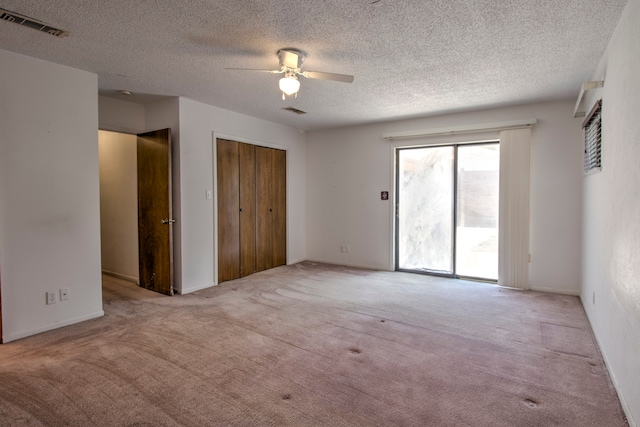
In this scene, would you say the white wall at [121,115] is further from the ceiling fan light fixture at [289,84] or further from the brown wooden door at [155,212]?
Result: the ceiling fan light fixture at [289,84]

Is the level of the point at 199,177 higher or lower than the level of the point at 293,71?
lower

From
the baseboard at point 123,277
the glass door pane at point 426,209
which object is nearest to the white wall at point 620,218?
the glass door pane at point 426,209

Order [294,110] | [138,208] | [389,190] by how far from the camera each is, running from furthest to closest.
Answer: [389,190]
[294,110]
[138,208]

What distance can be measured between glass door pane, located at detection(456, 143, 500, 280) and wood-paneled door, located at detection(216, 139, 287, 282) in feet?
9.67

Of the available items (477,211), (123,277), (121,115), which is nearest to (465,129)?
(477,211)

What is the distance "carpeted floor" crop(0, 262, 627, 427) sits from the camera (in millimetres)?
1987

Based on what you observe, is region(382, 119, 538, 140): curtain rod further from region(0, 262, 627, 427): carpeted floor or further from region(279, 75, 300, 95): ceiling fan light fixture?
region(279, 75, 300, 95): ceiling fan light fixture

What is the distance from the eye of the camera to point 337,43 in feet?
8.91

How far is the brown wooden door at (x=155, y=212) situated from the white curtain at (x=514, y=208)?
441 centimetres

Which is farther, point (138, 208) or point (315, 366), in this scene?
point (138, 208)

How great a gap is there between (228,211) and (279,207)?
3.85 ft

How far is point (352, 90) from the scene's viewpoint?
12.9 ft

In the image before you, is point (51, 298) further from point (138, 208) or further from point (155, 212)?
point (138, 208)

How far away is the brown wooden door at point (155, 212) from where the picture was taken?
4.28 metres
